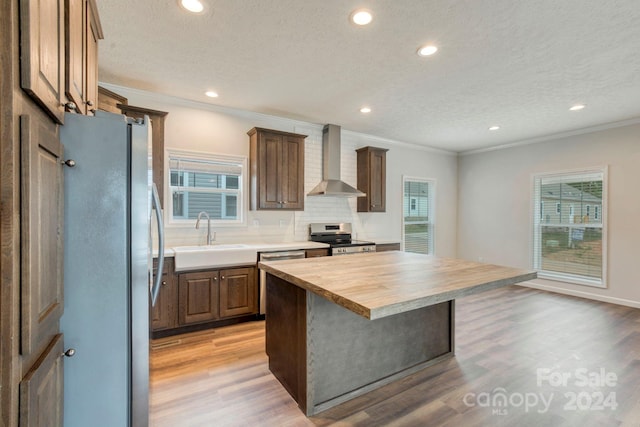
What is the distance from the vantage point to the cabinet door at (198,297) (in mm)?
3021

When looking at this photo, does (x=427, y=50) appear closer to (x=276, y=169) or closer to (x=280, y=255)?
(x=276, y=169)

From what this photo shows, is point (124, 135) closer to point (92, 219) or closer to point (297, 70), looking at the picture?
point (92, 219)

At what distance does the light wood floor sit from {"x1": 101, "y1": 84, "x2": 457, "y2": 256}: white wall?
145cm

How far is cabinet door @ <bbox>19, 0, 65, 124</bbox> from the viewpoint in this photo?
815 millimetres

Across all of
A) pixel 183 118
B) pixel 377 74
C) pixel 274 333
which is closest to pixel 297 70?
pixel 377 74

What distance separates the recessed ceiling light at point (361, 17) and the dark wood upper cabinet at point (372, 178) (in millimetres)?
2801

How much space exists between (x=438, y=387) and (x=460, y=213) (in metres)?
4.95

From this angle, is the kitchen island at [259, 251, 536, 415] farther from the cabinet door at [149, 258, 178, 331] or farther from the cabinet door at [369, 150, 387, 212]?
the cabinet door at [369, 150, 387, 212]

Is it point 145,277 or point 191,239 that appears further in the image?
point 191,239

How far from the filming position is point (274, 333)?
2242mm

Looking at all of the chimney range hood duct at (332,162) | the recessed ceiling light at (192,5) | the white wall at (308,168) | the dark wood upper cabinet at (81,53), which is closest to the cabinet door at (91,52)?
the dark wood upper cabinet at (81,53)

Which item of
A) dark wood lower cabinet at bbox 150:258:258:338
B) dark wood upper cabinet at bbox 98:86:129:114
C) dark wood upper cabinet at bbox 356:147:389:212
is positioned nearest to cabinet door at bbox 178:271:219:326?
dark wood lower cabinet at bbox 150:258:258:338

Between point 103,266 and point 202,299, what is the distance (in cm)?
203

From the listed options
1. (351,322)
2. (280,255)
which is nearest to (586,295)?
(351,322)
